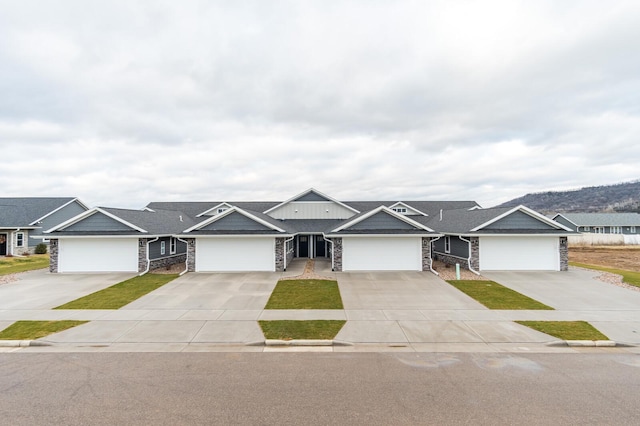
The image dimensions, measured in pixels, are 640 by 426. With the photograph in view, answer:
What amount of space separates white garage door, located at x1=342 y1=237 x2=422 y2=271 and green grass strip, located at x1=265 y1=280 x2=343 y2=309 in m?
3.87

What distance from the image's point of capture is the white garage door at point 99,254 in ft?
68.3

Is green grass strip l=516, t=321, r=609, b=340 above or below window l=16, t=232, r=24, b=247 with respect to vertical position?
below

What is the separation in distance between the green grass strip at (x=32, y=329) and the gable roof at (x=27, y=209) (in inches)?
1181

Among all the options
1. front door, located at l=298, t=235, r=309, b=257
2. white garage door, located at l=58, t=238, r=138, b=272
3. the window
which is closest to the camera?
white garage door, located at l=58, t=238, r=138, b=272

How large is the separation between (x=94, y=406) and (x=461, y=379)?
Answer: 23.1ft

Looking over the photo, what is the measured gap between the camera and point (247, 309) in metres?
12.2

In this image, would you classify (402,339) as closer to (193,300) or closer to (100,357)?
(100,357)

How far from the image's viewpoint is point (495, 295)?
1449 centimetres

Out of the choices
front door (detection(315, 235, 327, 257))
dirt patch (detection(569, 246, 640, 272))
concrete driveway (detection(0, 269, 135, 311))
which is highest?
front door (detection(315, 235, 327, 257))

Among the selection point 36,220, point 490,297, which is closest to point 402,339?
point 490,297

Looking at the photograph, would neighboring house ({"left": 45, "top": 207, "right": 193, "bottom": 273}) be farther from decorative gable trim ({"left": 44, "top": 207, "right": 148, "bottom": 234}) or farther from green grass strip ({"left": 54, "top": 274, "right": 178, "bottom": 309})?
green grass strip ({"left": 54, "top": 274, "right": 178, "bottom": 309})

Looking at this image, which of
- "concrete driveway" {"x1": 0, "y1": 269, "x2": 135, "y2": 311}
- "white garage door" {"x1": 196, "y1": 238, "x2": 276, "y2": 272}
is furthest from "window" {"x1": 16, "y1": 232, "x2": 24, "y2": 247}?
"white garage door" {"x1": 196, "y1": 238, "x2": 276, "y2": 272}

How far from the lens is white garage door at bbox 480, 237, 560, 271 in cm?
2105

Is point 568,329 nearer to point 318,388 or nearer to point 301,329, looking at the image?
point 301,329
